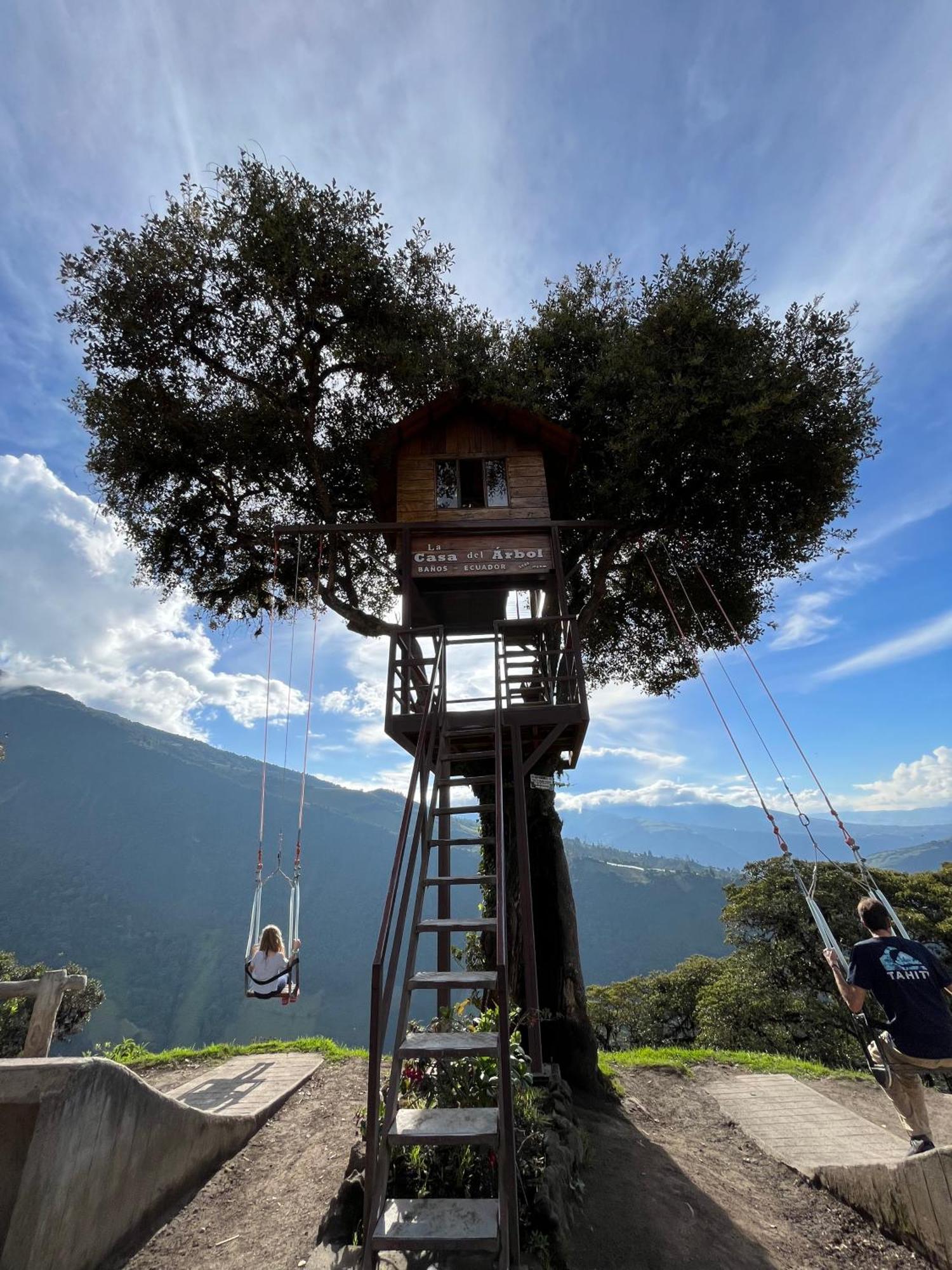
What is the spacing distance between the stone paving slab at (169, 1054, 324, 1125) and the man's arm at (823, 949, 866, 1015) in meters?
7.24

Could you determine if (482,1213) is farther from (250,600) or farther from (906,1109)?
(250,600)

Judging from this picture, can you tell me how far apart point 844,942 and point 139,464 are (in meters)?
32.7

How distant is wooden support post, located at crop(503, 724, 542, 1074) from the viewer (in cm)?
749

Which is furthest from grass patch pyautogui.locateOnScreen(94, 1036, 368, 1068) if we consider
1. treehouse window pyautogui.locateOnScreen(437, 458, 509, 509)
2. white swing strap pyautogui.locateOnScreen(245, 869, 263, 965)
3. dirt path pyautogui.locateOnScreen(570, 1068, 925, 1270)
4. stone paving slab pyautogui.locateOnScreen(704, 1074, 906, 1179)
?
treehouse window pyautogui.locateOnScreen(437, 458, 509, 509)

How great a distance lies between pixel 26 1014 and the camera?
86.9 ft

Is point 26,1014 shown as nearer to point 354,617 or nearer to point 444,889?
point 354,617

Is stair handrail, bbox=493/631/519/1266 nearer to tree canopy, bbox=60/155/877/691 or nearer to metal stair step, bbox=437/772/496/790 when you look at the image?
metal stair step, bbox=437/772/496/790

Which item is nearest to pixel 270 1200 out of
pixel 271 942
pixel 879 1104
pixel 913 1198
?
pixel 271 942

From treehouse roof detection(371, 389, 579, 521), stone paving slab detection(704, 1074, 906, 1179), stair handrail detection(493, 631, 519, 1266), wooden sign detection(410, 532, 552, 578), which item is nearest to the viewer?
stair handrail detection(493, 631, 519, 1266)

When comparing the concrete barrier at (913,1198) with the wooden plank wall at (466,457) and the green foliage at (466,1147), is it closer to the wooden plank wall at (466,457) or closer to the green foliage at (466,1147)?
the green foliage at (466,1147)

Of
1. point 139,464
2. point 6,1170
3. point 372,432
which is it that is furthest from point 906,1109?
point 139,464

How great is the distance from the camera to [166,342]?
39.4 ft

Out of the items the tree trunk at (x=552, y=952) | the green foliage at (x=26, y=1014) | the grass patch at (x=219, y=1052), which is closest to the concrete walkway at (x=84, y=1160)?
the tree trunk at (x=552, y=952)

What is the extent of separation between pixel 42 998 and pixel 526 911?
5.49 meters
